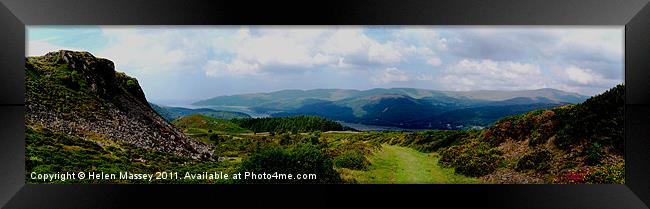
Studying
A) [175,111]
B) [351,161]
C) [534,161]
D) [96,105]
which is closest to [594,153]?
[534,161]

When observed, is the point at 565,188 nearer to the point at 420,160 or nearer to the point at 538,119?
the point at 538,119

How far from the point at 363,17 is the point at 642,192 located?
174 inches

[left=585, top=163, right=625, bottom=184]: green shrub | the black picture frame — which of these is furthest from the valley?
the black picture frame

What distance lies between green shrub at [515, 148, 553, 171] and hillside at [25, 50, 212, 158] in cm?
456

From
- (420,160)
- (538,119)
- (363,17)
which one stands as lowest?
(420,160)

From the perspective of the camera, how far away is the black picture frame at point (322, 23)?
286 inches

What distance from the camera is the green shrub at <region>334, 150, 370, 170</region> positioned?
8.11 meters

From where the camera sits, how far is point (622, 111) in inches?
306

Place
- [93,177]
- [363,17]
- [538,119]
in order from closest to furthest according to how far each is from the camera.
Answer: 1. [363,17]
2. [93,177]
3. [538,119]

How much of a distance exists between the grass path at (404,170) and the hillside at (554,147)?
0.16 m

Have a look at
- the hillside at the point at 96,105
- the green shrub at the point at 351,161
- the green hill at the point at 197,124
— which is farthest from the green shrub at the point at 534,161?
the hillside at the point at 96,105

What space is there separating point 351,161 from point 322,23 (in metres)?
2.07

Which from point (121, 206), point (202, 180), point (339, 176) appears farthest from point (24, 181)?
point (339, 176)

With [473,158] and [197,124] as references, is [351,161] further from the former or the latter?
[197,124]
